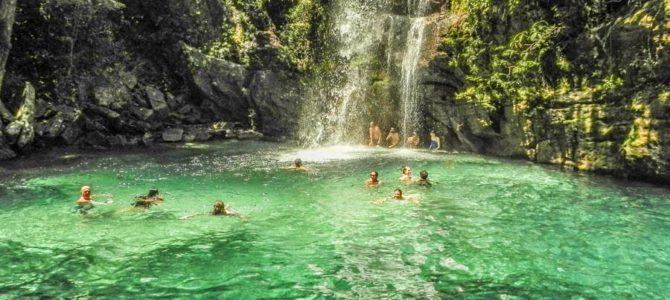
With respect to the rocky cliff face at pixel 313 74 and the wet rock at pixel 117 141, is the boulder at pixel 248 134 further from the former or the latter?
the wet rock at pixel 117 141

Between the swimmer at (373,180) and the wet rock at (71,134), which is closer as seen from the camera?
the swimmer at (373,180)

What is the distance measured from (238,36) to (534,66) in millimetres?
21518

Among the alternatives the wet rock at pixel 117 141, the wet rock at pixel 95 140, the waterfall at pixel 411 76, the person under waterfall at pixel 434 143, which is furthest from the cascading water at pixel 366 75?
the wet rock at pixel 95 140

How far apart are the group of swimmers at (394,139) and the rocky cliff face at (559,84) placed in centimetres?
78

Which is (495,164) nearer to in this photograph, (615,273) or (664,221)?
(664,221)

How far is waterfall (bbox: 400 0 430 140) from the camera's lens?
28.6 metres

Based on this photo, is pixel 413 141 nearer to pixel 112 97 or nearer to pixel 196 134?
pixel 196 134

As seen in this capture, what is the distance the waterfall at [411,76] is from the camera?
1125 inches

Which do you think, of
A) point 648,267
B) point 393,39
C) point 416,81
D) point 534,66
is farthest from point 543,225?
point 393,39

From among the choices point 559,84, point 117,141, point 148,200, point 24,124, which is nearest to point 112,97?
point 117,141

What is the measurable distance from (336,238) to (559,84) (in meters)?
14.8

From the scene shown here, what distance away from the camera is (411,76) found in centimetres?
2873

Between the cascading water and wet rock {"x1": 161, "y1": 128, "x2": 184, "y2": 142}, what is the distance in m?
8.33

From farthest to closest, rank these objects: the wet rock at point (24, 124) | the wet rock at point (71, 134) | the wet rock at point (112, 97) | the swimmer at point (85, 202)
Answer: the wet rock at point (112, 97) < the wet rock at point (71, 134) < the wet rock at point (24, 124) < the swimmer at point (85, 202)
